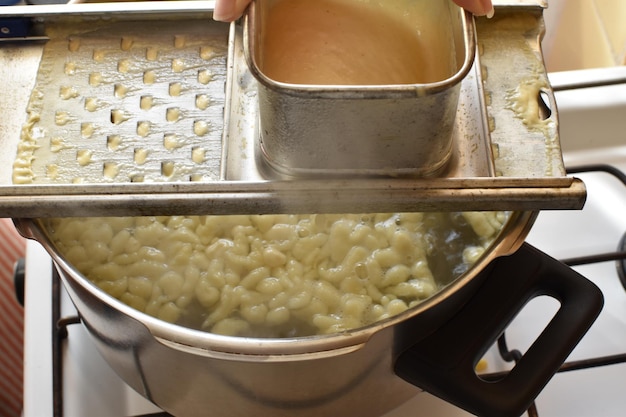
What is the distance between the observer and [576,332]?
0.63 metres

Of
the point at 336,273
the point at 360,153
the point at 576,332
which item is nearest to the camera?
the point at 360,153

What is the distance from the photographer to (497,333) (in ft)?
2.16

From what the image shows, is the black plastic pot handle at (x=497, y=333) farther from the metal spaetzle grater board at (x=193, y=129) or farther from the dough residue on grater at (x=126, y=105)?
the dough residue on grater at (x=126, y=105)

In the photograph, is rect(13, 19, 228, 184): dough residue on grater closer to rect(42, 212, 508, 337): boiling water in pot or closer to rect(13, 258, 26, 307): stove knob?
rect(42, 212, 508, 337): boiling water in pot

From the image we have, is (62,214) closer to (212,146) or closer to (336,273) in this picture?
(212,146)

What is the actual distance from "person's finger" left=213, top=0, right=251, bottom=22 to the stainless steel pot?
0.26 metres

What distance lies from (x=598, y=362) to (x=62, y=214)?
2.01ft

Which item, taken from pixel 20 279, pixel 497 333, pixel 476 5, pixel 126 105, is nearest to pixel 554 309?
pixel 497 333

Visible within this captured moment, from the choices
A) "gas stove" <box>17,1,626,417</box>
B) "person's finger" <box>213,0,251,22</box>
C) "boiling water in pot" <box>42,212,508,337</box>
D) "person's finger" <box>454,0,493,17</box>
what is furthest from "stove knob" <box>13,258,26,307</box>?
"person's finger" <box>454,0,493,17</box>

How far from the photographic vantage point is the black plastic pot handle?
0.61 m

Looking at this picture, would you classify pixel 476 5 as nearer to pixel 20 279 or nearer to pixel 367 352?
pixel 367 352

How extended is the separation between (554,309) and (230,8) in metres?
0.56

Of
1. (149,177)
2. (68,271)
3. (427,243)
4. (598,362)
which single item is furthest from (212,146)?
(598,362)

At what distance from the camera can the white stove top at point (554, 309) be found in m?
0.76
